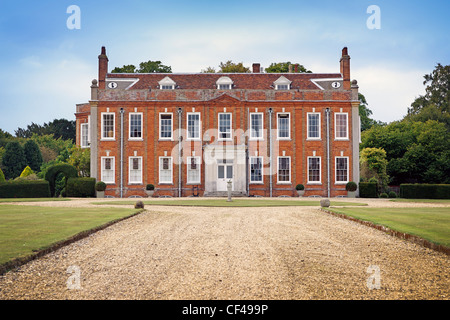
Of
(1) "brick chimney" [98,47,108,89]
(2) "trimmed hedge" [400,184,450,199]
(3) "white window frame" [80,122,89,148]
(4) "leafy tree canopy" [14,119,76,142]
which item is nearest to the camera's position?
(2) "trimmed hedge" [400,184,450,199]

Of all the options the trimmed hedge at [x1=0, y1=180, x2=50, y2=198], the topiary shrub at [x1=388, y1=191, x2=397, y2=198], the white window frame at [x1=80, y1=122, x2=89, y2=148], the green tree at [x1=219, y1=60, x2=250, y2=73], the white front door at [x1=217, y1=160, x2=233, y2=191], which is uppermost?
the green tree at [x1=219, y1=60, x2=250, y2=73]

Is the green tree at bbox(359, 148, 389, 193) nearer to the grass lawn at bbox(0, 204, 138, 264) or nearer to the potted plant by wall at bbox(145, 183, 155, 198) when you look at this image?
the potted plant by wall at bbox(145, 183, 155, 198)

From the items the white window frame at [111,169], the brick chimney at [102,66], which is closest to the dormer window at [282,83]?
the brick chimney at [102,66]

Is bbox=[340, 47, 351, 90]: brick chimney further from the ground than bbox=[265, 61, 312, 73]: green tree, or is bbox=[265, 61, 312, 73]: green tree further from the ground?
bbox=[265, 61, 312, 73]: green tree

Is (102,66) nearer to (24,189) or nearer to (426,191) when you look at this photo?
(24,189)

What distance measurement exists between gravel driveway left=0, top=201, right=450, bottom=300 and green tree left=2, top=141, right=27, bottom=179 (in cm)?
5228

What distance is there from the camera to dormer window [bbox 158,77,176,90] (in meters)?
40.6

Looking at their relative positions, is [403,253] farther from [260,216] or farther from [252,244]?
[260,216]

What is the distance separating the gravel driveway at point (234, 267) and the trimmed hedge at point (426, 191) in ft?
78.8

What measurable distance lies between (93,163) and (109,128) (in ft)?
10.3

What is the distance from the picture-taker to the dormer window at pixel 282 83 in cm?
4053

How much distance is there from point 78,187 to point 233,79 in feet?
52.6

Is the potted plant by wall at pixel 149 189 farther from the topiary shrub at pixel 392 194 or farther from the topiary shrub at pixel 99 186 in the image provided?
the topiary shrub at pixel 392 194

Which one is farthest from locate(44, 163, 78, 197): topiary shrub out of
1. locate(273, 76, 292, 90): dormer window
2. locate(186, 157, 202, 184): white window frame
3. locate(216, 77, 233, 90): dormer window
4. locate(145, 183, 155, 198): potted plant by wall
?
locate(273, 76, 292, 90): dormer window
